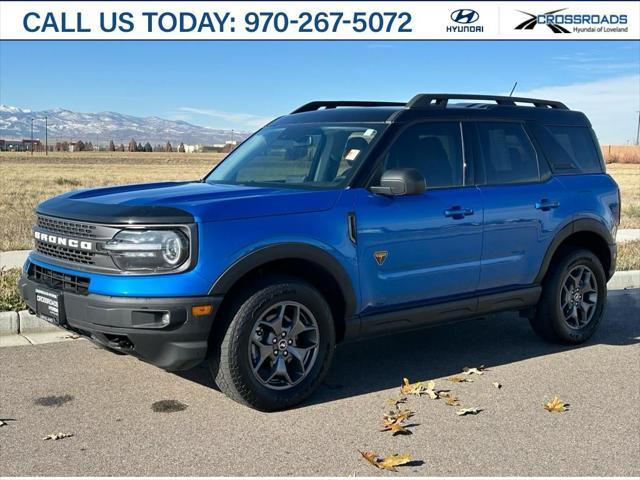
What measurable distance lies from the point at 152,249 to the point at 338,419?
59.4 inches

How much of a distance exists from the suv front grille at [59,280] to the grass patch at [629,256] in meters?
7.35

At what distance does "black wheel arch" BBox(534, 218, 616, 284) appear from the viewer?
20.6 feet

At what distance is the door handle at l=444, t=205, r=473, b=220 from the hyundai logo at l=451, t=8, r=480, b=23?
1330cm

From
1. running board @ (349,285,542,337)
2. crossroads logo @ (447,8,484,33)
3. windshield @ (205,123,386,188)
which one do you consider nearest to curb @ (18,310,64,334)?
windshield @ (205,123,386,188)

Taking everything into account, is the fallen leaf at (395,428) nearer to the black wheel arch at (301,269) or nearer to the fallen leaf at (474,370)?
the black wheel arch at (301,269)

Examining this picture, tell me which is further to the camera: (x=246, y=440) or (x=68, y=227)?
(x=68, y=227)

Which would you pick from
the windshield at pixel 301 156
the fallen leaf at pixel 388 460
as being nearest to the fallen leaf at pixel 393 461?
the fallen leaf at pixel 388 460

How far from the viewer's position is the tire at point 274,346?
4.62 meters

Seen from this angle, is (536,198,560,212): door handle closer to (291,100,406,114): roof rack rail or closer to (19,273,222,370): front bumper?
Answer: (291,100,406,114): roof rack rail

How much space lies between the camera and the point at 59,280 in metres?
4.88

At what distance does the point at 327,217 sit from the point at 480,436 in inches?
63.9

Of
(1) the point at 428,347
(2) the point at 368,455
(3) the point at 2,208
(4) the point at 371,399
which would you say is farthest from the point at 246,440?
(3) the point at 2,208

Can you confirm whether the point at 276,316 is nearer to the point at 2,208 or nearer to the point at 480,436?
the point at 480,436

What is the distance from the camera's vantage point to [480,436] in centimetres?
440
